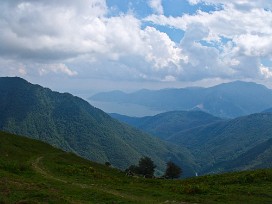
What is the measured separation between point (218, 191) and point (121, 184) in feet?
43.0

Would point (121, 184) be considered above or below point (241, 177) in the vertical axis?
below

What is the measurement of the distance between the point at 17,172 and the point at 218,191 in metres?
26.7

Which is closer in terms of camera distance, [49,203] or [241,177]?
[49,203]

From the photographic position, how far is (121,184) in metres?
47.4

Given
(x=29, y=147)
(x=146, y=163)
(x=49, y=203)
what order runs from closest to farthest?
(x=49, y=203), (x=29, y=147), (x=146, y=163)

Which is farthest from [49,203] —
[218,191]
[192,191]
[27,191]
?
[218,191]

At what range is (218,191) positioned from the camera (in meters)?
40.8

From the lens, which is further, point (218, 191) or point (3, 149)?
point (3, 149)

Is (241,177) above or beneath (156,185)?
above

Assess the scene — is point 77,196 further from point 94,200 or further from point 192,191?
point 192,191

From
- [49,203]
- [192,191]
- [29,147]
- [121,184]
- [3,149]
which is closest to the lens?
[49,203]

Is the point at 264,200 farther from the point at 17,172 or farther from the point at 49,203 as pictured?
the point at 17,172

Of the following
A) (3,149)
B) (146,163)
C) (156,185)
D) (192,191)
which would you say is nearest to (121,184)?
(156,185)

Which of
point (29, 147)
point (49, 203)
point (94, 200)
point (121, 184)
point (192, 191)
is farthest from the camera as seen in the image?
point (29, 147)
